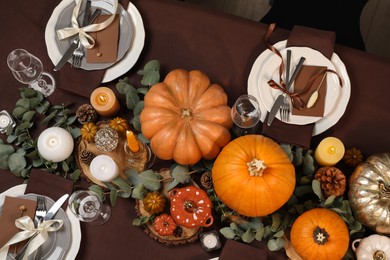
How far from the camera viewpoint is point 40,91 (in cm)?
130

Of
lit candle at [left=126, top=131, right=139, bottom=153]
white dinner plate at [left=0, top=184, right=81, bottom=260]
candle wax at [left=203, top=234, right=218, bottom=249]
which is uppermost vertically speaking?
lit candle at [left=126, top=131, right=139, bottom=153]

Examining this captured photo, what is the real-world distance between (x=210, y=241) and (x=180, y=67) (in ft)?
1.84

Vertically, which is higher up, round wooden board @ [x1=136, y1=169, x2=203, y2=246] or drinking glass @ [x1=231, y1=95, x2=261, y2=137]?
drinking glass @ [x1=231, y1=95, x2=261, y2=137]

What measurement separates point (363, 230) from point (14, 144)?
1081mm

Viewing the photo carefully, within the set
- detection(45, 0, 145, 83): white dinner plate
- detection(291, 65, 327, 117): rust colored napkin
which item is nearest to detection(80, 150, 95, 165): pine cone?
detection(45, 0, 145, 83): white dinner plate

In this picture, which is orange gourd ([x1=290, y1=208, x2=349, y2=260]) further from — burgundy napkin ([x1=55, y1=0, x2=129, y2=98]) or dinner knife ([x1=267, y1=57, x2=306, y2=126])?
burgundy napkin ([x1=55, y1=0, x2=129, y2=98])

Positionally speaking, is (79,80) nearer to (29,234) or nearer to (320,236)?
(29,234)

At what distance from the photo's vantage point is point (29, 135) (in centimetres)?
126

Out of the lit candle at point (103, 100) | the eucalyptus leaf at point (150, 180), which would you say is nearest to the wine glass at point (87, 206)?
the eucalyptus leaf at point (150, 180)

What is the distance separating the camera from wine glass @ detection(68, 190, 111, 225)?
3.71 feet

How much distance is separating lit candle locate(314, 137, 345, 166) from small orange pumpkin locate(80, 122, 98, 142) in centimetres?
66

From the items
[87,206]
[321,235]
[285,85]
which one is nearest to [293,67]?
[285,85]

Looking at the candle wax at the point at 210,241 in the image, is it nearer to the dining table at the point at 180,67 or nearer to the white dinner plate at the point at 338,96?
the dining table at the point at 180,67

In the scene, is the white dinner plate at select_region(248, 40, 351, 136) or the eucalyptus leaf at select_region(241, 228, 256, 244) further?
the white dinner plate at select_region(248, 40, 351, 136)
